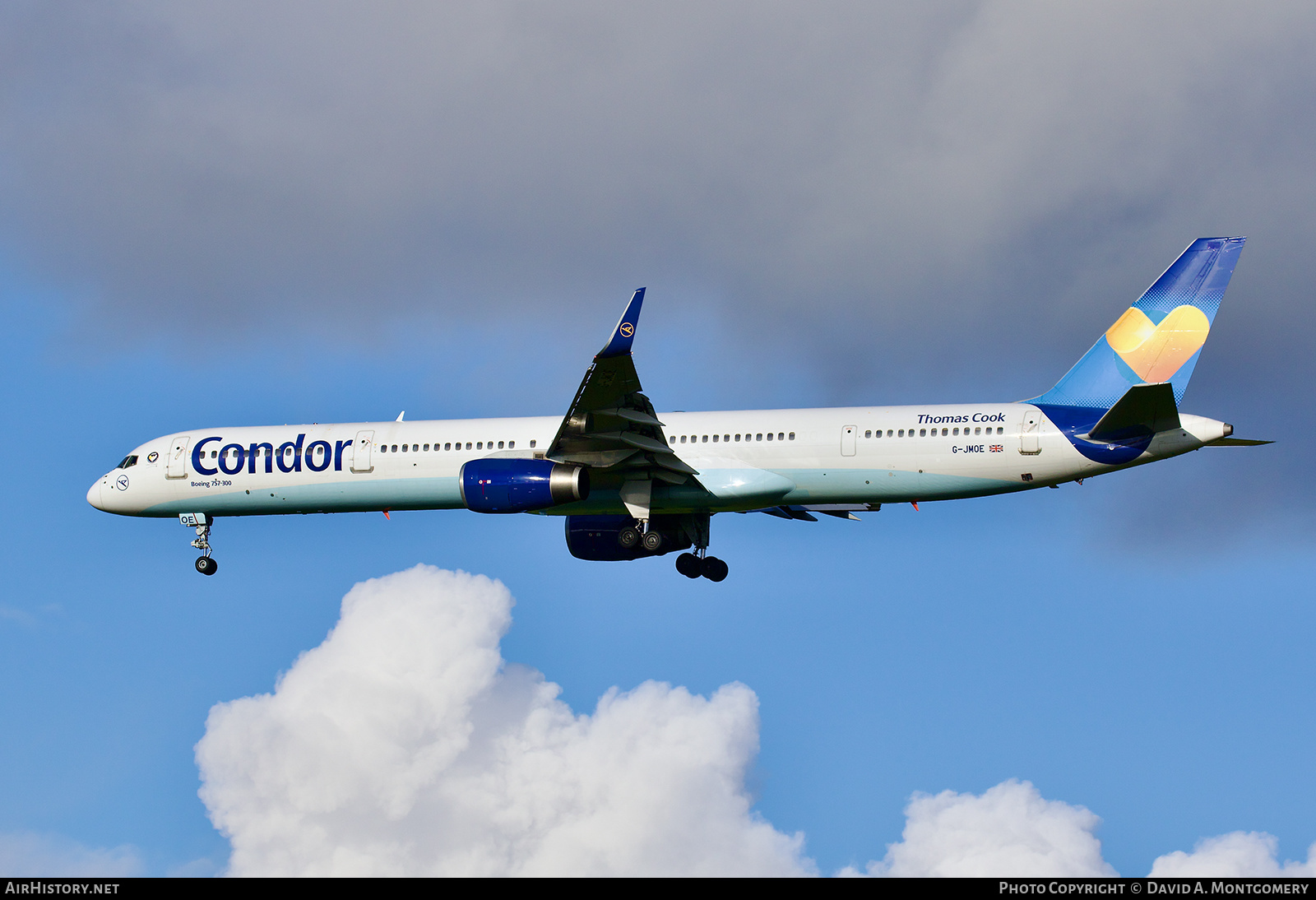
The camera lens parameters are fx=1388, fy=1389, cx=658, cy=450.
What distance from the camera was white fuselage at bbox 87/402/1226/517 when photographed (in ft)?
103

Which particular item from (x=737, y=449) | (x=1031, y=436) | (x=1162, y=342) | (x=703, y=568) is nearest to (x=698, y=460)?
(x=737, y=449)

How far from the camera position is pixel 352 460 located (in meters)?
35.1

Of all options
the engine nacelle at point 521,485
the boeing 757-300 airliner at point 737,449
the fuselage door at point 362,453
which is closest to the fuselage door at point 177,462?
the boeing 757-300 airliner at point 737,449

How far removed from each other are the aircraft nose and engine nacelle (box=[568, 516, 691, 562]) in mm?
12643

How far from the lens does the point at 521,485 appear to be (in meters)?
31.3

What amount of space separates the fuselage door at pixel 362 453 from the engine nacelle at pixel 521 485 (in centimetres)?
418

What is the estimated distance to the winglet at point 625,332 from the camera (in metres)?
28.2

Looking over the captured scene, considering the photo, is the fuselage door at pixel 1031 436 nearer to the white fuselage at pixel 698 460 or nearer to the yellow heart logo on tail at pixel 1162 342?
the white fuselage at pixel 698 460

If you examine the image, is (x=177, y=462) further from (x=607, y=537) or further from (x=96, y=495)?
(x=607, y=537)

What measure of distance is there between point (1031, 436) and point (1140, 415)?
2.55m
